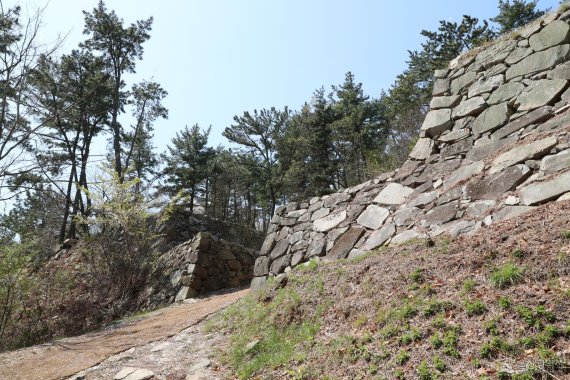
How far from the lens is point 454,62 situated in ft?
23.3

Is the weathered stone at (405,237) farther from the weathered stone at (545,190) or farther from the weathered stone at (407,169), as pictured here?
the weathered stone at (407,169)

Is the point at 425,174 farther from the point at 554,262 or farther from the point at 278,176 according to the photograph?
the point at 278,176

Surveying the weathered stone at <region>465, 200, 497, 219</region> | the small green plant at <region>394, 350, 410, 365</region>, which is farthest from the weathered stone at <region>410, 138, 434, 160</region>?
the small green plant at <region>394, 350, 410, 365</region>

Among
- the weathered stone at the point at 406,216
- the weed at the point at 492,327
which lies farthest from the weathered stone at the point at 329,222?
the weed at the point at 492,327

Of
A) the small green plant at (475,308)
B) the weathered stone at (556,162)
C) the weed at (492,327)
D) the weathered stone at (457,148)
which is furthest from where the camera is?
the weathered stone at (457,148)

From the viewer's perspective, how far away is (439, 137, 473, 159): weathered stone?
18.8 ft

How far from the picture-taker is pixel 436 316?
302cm

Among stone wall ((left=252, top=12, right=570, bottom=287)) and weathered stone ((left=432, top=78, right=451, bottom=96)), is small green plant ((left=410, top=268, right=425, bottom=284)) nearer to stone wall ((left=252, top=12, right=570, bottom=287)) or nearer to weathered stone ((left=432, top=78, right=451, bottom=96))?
stone wall ((left=252, top=12, right=570, bottom=287))

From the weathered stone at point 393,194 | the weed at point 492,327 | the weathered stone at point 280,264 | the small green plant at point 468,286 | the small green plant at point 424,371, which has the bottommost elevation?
the small green plant at point 424,371

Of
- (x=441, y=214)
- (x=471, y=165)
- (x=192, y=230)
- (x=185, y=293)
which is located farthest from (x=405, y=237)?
(x=192, y=230)

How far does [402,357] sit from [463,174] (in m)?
3.35

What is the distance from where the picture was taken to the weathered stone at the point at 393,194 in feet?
18.9

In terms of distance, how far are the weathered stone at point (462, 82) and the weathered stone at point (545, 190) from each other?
3.06m

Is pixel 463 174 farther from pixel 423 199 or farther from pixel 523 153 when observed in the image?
pixel 523 153
